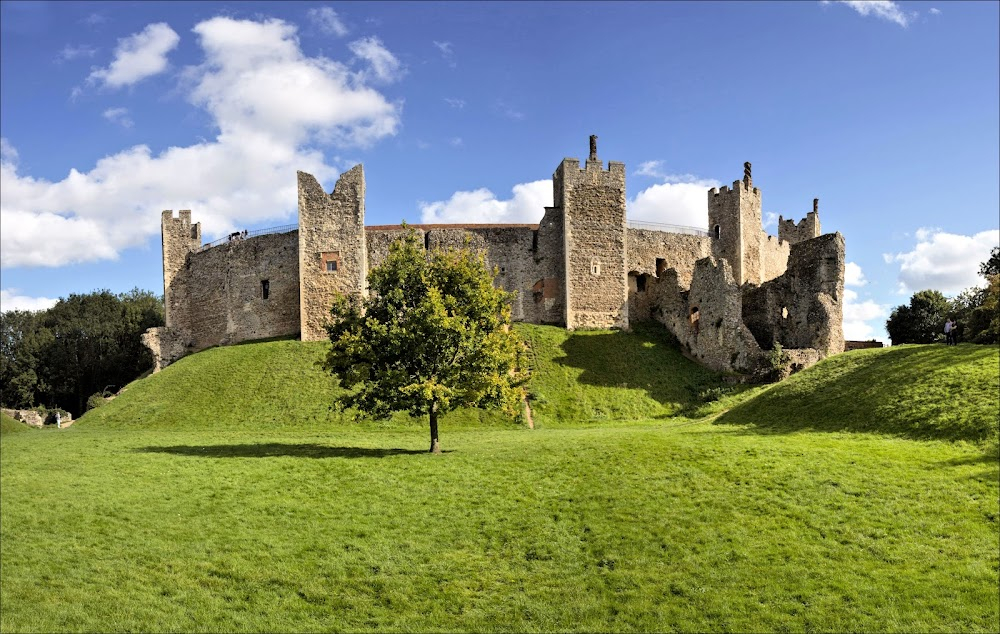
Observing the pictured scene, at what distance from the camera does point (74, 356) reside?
60250 millimetres

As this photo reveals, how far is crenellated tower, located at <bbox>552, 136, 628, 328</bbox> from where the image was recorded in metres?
44.6

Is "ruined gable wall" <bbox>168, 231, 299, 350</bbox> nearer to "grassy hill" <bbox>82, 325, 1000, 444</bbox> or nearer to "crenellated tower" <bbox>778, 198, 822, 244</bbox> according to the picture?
"grassy hill" <bbox>82, 325, 1000, 444</bbox>

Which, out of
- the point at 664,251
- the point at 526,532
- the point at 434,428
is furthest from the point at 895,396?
the point at 664,251

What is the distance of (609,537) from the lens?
16281 millimetres

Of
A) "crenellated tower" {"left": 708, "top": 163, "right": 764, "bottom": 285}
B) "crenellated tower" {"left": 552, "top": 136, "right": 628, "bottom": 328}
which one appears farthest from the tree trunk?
"crenellated tower" {"left": 708, "top": 163, "right": 764, "bottom": 285}

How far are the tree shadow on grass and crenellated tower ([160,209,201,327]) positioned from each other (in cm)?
2673

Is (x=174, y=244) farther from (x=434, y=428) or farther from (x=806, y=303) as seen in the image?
(x=806, y=303)

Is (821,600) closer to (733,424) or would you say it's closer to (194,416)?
(733,424)

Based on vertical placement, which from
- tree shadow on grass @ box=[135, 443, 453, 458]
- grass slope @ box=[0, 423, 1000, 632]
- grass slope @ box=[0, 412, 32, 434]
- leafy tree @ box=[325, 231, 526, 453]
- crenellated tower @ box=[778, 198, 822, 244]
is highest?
crenellated tower @ box=[778, 198, 822, 244]

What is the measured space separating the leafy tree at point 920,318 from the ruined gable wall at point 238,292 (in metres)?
43.4

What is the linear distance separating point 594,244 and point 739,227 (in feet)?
34.3

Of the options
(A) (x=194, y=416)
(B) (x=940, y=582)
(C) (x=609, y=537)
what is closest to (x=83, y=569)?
(C) (x=609, y=537)

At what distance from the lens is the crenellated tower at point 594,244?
146ft

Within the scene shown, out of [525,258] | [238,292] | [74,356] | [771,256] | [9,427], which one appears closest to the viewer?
[9,427]
